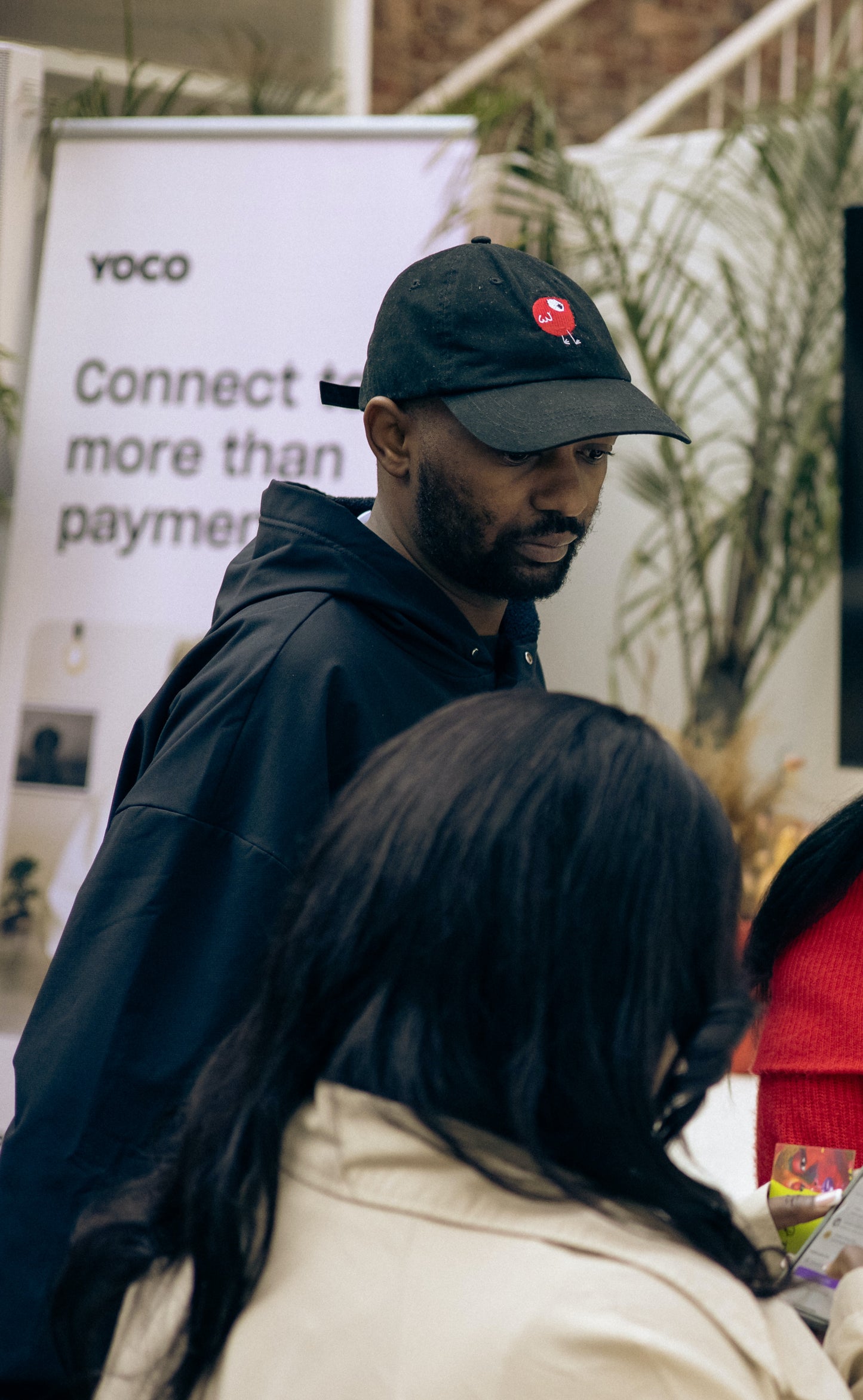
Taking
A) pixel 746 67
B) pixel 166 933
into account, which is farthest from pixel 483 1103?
pixel 746 67

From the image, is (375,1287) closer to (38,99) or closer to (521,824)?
(521,824)

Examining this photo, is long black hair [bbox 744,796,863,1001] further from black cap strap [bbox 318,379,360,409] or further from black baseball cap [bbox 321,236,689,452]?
black cap strap [bbox 318,379,360,409]

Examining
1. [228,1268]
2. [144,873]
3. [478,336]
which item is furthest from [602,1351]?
[478,336]

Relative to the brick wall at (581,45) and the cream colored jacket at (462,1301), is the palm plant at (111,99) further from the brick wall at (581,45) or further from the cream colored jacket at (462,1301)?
the cream colored jacket at (462,1301)

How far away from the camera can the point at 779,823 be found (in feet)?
11.4

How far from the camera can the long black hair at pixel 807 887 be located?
4.30ft

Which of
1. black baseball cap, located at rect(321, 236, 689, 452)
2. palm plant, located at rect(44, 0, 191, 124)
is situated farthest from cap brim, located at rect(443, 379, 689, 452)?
palm plant, located at rect(44, 0, 191, 124)

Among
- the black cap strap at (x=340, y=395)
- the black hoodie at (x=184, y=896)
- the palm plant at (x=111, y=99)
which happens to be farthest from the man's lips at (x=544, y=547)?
the palm plant at (x=111, y=99)

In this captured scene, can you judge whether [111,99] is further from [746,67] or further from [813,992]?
[813,992]

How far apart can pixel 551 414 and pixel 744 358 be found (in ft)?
9.37

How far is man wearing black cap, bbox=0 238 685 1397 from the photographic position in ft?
3.31

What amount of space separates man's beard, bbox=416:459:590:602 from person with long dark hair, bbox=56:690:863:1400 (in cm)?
48

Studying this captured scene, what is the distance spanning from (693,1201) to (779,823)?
9.50 feet

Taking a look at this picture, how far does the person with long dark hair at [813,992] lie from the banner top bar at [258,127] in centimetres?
161
